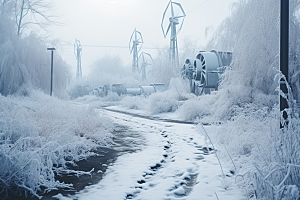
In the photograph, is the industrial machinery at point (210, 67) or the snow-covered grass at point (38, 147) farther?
the industrial machinery at point (210, 67)

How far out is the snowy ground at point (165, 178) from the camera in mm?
3558

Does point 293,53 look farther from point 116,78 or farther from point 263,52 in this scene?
point 116,78

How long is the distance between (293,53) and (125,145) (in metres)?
6.82

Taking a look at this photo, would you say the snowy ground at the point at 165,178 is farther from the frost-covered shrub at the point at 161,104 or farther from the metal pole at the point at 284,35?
the frost-covered shrub at the point at 161,104

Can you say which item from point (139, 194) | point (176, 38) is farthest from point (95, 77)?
point (139, 194)

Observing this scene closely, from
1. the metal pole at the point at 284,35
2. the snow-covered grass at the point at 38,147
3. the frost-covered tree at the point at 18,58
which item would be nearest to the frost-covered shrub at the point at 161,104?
the snow-covered grass at the point at 38,147

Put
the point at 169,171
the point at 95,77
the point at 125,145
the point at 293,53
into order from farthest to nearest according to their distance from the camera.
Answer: the point at 95,77, the point at 293,53, the point at 125,145, the point at 169,171

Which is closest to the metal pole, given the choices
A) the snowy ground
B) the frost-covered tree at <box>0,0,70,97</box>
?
the snowy ground

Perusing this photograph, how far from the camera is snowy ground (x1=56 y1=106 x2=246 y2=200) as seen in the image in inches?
140

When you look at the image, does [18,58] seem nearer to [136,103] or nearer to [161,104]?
[136,103]

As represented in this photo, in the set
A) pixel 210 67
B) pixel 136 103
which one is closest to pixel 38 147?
pixel 210 67

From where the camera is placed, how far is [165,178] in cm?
423

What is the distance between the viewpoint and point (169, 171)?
15.2 feet

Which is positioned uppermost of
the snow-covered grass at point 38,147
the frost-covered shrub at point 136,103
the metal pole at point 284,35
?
Answer: the metal pole at point 284,35
